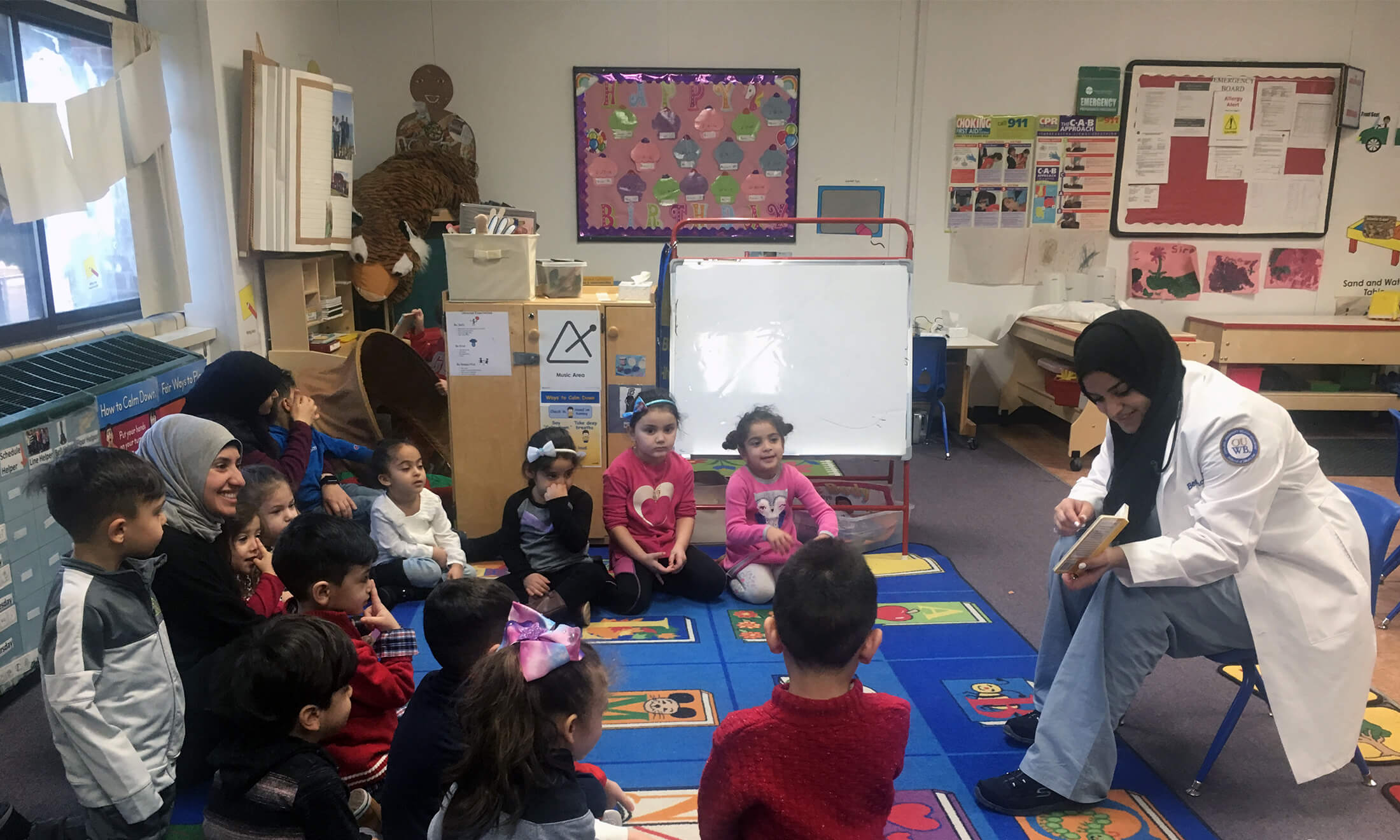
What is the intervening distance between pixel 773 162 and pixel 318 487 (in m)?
3.27

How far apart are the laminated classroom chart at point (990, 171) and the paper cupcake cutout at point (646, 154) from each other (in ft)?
5.71

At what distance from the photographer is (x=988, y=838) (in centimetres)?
188

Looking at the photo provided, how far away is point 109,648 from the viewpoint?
1.69 meters

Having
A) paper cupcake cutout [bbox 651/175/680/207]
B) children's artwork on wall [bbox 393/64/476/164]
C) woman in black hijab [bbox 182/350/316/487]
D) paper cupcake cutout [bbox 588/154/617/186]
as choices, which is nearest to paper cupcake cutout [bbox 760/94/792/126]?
paper cupcake cutout [bbox 651/175/680/207]

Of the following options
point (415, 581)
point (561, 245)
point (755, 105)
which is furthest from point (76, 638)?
point (755, 105)

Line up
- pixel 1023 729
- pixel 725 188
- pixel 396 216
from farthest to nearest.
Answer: pixel 725 188
pixel 396 216
pixel 1023 729

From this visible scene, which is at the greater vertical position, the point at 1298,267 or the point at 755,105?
the point at 755,105

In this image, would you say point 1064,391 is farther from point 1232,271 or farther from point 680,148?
point 680,148

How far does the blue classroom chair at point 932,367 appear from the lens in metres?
4.99

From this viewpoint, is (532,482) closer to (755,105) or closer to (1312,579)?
(1312,579)

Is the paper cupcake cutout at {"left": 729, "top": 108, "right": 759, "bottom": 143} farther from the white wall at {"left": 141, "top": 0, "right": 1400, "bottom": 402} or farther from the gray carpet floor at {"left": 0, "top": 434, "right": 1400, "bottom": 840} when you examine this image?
the gray carpet floor at {"left": 0, "top": 434, "right": 1400, "bottom": 840}

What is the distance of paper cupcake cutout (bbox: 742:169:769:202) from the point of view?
5.24 metres

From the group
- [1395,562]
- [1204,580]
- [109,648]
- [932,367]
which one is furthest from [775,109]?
[109,648]

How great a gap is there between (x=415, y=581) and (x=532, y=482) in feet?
1.60
